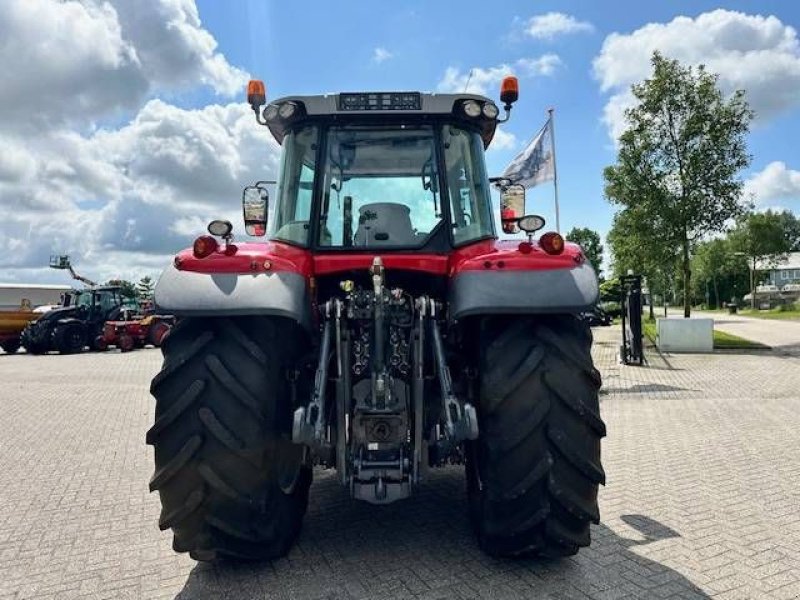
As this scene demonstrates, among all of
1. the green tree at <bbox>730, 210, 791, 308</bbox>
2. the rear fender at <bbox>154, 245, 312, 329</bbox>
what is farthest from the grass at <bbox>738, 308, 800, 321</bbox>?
the rear fender at <bbox>154, 245, 312, 329</bbox>

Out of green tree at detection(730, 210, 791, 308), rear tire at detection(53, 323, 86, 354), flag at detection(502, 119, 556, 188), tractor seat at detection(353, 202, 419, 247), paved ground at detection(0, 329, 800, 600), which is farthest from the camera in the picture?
green tree at detection(730, 210, 791, 308)

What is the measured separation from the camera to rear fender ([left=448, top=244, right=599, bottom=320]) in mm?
3070

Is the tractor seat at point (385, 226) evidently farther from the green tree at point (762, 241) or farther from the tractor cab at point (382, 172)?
the green tree at point (762, 241)

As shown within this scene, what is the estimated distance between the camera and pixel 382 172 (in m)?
3.96

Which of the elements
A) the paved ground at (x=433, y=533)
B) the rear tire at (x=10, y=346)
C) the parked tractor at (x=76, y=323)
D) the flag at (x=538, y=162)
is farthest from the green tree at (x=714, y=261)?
the paved ground at (x=433, y=533)

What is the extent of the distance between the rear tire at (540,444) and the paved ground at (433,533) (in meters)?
0.32

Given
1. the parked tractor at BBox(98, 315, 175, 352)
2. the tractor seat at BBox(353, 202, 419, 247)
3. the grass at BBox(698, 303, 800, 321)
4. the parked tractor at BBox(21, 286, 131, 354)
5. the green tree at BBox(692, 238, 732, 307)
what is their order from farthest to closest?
the green tree at BBox(692, 238, 732, 307) → the grass at BBox(698, 303, 800, 321) → the parked tractor at BBox(98, 315, 175, 352) → the parked tractor at BBox(21, 286, 131, 354) → the tractor seat at BBox(353, 202, 419, 247)

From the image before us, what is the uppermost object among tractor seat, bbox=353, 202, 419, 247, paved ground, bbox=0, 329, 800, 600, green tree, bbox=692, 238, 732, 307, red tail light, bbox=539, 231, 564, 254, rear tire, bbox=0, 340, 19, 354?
green tree, bbox=692, 238, 732, 307

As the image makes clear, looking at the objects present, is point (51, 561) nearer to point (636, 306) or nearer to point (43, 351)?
point (636, 306)

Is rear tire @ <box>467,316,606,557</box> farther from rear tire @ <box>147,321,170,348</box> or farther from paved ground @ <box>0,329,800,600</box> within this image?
rear tire @ <box>147,321,170,348</box>

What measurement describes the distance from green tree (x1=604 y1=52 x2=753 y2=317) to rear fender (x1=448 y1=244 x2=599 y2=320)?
1835 centimetres

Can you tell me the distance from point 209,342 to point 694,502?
154 inches

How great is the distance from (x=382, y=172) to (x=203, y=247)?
1.34 m

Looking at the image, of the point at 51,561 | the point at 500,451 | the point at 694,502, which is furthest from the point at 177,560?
the point at 694,502
